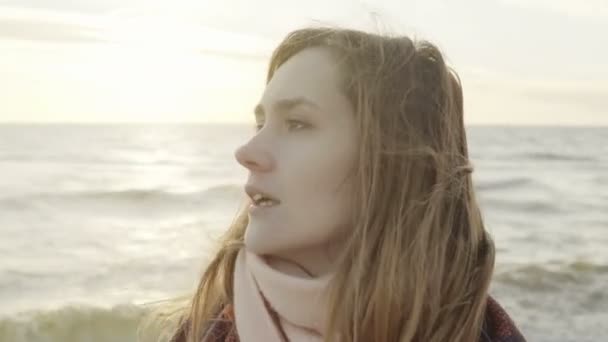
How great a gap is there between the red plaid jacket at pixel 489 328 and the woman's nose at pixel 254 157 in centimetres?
42

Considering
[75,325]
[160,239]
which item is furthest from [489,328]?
[160,239]

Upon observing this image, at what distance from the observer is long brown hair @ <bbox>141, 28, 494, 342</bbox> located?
6.66 ft

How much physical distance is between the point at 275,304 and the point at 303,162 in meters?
0.31

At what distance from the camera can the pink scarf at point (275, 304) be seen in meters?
1.99

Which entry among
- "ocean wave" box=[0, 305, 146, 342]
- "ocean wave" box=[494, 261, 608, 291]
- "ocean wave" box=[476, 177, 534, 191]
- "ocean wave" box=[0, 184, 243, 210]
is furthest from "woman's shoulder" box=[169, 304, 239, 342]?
"ocean wave" box=[476, 177, 534, 191]

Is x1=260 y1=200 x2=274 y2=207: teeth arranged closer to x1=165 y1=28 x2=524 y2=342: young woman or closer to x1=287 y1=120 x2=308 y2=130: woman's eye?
x1=165 y1=28 x2=524 y2=342: young woman

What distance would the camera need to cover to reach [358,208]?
2.08 m

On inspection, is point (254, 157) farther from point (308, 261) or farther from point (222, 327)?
point (222, 327)

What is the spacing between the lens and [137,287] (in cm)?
845

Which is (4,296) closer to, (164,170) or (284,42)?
(284,42)

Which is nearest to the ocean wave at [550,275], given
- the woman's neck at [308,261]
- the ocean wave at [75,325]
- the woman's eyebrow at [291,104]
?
the ocean wave at [75,325]

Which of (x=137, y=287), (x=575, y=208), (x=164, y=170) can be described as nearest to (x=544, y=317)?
(x=137, y=287)

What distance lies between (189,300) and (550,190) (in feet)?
55.6

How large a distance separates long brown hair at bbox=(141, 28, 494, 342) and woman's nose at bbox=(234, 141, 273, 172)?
0.20m
